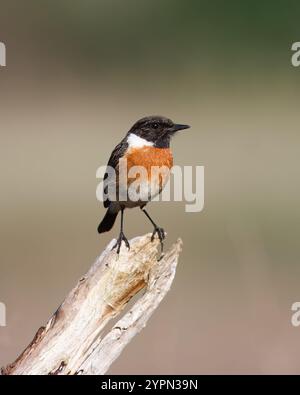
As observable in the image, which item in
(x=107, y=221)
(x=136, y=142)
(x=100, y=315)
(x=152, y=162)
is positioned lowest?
(x=100, y=315)

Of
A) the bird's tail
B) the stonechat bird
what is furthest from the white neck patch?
the bird's tail

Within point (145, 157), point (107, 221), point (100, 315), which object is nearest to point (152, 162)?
point (145, 157)

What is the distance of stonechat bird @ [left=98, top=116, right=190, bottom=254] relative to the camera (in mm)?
5176

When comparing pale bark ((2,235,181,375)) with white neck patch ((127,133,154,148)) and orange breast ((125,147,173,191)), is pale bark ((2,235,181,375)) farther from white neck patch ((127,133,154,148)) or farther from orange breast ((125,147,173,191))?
white neck patch ((127,133,154,148))

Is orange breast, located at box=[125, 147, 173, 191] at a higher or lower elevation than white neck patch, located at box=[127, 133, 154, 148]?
lower

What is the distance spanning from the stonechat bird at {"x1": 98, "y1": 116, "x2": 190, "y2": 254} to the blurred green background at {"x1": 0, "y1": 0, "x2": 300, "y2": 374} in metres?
0.83

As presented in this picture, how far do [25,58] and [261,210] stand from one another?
173 inches

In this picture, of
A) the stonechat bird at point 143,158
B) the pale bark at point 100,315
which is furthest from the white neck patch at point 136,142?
the pale bark at point 100,315

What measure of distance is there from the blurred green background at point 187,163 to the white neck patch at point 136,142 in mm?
847

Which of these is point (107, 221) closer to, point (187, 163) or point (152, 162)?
point (152, 162)

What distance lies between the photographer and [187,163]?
9492 mm

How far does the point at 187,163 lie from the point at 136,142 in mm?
4221

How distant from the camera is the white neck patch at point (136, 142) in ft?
17.3

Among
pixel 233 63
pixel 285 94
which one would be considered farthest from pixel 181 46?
pixel 285 94
